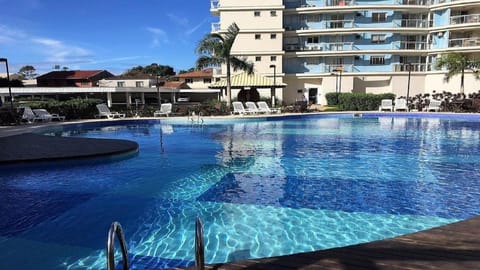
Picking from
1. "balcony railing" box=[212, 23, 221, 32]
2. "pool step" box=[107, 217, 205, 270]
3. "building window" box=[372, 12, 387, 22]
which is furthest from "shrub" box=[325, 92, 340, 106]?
"pool step" box=[107, 217, 205, 270]

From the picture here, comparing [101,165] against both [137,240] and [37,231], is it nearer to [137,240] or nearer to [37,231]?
[37,231]

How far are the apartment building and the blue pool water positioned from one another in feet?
93.3

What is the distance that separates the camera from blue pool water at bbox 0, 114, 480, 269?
213 inches

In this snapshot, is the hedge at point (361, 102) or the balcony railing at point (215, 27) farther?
the balcony railing at point (215, 27)

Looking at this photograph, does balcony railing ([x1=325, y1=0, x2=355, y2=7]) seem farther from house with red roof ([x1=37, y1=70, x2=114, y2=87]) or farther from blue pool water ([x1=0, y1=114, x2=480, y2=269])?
house with red roof ([x1=37, y1=70, x2=114, y2=87])

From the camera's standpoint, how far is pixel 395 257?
346 cm

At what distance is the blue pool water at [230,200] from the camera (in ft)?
17.8

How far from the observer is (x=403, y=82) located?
1578 inches

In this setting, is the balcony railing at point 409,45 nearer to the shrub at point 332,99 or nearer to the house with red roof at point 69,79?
the shrub at point 332,99

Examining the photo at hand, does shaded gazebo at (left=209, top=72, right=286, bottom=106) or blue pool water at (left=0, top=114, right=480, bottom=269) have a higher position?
shaded gazebo at (left=209, top=72, right=286, bottom=106)

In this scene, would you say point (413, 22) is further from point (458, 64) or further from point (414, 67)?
point (458, 64)

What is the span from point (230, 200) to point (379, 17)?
39.8 m

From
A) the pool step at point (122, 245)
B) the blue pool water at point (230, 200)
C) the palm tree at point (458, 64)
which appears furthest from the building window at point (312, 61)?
the pool step at point (122, 245)

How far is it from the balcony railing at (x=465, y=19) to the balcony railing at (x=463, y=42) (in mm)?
1909
